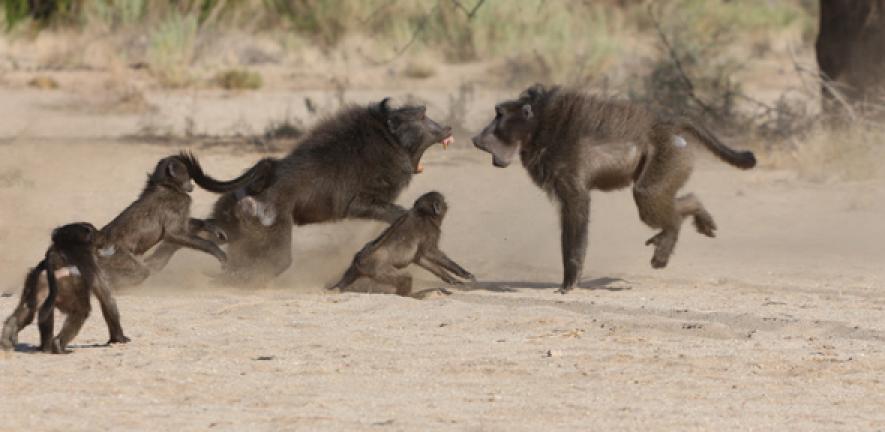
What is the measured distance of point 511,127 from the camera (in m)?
11.7

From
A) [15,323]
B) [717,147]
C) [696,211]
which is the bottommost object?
[15,323]

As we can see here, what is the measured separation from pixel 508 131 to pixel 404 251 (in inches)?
55.1

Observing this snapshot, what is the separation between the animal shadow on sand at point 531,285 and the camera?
11.6 metres

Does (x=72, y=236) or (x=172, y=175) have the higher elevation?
(x=172, y=175)

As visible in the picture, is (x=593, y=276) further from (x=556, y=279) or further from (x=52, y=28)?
(x=52, y=28)

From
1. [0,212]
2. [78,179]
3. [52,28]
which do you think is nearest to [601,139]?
[0,212]

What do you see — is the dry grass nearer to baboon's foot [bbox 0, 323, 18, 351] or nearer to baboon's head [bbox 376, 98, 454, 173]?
baboon's head [bbox 376, 98, 454, 173]

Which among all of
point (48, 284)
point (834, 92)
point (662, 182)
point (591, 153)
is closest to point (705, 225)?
point (662, 182)

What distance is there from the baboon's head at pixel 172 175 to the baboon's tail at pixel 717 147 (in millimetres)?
3566

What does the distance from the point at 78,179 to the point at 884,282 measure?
28.4 ft

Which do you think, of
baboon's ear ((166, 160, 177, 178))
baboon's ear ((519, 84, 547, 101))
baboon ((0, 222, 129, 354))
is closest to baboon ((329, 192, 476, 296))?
baboon's ear ((519, 84, 547, 101))

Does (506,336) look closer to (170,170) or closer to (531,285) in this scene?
(170,170)

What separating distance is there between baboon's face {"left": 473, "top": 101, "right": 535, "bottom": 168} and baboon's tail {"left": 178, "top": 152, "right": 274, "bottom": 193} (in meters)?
1.54

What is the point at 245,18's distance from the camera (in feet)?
112
